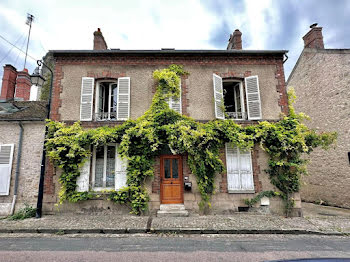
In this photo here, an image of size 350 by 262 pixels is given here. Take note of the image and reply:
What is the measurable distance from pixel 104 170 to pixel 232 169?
4.80m

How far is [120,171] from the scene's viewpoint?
262 inches

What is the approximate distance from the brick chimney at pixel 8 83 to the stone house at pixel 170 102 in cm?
377

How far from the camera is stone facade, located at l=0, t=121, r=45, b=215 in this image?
6.65 meters

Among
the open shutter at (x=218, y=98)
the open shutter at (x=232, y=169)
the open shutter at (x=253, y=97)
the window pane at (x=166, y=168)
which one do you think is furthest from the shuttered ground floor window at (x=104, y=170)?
the open shutter at (x=253, y=97)

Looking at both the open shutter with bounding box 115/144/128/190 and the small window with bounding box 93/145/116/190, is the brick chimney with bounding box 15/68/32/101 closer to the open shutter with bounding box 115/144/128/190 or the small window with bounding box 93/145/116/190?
the small window with bounding box 93/145/116/190

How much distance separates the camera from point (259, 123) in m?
6.87

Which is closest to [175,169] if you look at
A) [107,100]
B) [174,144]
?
[174,144]

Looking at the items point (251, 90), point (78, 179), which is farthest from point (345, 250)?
point (78, 179)

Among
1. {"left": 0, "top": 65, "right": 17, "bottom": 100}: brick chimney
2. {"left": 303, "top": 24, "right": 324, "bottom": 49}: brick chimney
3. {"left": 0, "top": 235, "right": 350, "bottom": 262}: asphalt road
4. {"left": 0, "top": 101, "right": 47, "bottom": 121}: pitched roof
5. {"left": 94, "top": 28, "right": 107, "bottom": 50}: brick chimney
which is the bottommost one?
{"left": 0, "top": 235, "right": 350, "bottom": 262}: asphalt road

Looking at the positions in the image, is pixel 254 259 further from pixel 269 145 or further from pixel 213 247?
pixel 269 145

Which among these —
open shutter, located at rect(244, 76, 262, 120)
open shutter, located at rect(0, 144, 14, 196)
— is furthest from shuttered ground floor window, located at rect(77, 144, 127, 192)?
open shutter, located at rect(244, 76, 262, 120)

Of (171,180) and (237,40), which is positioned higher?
(237,40)

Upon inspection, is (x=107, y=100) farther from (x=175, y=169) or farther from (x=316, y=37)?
(x=316, y=37)

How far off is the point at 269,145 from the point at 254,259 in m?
4.28
